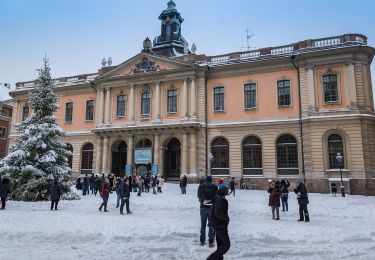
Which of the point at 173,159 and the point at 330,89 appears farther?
the point at 173,159

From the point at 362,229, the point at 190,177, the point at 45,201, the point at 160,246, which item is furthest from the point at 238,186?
the point at 160,246

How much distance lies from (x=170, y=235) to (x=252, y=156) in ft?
72.9

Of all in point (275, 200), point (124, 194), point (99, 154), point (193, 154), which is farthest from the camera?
point (99, 154)

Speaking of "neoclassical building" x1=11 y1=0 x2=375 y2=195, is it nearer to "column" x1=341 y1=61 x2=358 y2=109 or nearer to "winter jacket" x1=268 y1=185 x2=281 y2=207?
"column" x1=341 y1=61 x2=358 y2=109

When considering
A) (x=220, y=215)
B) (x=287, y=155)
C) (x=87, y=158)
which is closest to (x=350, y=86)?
(x=287, y=155)

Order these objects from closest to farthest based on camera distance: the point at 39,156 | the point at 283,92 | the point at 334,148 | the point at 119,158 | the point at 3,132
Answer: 1. the point at 39,156
2. the point at 334,148
3. the point at 283,92
4. the point at 119,158
5. the point at 3,132

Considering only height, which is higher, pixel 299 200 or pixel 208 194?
pixel 208 194

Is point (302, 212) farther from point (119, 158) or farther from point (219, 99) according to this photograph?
point (119, 158)

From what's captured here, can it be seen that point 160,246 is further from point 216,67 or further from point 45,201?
point 216,67

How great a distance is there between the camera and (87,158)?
1523 inches

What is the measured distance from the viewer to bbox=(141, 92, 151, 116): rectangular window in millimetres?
35656

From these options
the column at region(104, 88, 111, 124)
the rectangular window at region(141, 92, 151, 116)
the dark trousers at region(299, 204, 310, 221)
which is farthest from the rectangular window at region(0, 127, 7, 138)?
the dark trousers at region(299, 204, 310, 221)

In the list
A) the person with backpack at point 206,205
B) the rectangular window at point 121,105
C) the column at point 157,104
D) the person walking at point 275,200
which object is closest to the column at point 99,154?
the rectangular window at point 121,105

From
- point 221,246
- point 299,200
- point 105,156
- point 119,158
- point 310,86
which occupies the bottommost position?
point 221,246
